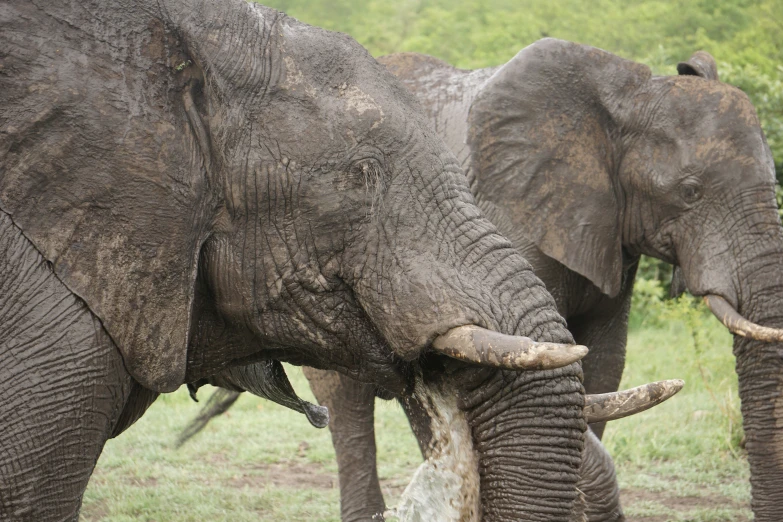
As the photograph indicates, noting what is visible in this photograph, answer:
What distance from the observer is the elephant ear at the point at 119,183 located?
2.71 meters

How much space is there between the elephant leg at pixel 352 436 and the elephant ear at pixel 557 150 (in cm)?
118

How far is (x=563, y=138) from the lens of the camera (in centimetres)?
562

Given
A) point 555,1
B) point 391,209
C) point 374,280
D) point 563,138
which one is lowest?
point 374,280

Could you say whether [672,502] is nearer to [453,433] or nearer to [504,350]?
[453,433]

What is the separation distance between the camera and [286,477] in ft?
22.0

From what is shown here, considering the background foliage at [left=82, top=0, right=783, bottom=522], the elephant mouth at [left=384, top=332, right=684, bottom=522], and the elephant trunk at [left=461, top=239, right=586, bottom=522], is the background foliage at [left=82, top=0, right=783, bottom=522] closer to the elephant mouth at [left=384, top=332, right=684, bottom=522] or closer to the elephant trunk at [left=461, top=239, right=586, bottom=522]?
the elephant mouth at [left=384, top=332, right=684, bottom=522]

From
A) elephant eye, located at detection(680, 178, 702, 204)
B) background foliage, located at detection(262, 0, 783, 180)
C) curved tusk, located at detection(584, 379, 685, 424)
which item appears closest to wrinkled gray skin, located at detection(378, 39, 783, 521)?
elephant eye, located at detection(680, 178, 702, 204)

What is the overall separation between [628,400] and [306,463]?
4.26m

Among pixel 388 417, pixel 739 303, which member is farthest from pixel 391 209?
pixel 388 417

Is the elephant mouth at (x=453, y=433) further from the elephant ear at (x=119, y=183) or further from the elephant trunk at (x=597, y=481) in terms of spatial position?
the elephant trunk at (x=597, y=481)

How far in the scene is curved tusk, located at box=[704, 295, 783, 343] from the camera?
495cm

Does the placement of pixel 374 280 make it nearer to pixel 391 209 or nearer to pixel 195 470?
pixel 391 209

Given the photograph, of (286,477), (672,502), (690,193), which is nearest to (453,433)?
(690,193)

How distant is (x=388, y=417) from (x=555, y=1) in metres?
17.0
